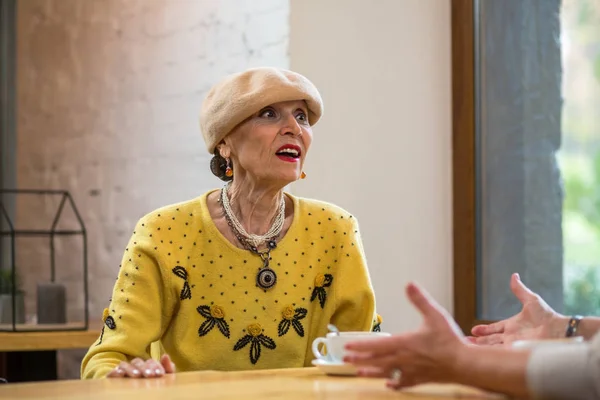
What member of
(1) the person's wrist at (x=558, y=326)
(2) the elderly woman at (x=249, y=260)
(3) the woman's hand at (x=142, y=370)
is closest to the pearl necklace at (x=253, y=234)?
(2) the elderly woman at (x=249, y=260)

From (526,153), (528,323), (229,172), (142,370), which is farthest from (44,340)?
(528,323)

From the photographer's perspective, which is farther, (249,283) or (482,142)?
(482,142)

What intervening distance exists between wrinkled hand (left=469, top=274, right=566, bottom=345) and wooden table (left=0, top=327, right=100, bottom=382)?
1665mm

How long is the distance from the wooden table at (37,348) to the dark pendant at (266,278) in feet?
3.49

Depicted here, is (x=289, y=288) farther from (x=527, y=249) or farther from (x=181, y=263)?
(x=527, y=249)

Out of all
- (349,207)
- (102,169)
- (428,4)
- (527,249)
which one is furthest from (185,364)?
(102,169)

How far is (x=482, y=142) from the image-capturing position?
3.45m

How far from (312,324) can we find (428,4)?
154 centimetres

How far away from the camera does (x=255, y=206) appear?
2.41 meters

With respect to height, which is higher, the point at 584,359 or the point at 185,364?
the point at 584,359

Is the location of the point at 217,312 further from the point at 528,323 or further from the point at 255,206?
the point at 528,323

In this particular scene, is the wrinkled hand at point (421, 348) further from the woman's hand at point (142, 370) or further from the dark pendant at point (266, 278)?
the dark pendant at point (266, 278)

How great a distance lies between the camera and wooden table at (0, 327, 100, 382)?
3.16 meters

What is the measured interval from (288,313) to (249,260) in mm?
155
